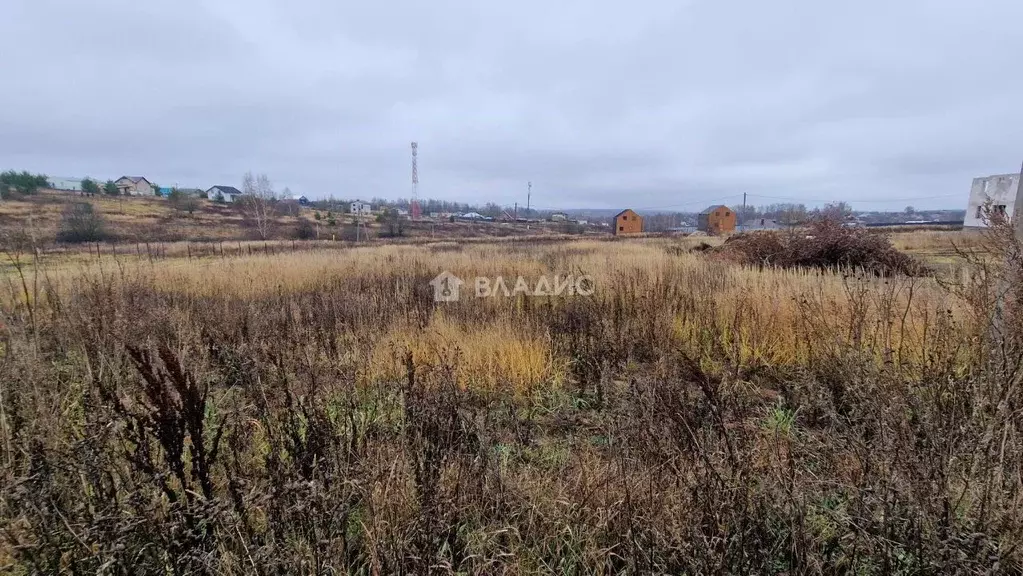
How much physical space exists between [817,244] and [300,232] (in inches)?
1642

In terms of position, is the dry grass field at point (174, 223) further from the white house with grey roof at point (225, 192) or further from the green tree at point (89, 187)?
the white house with grey roof at point (225, 192)

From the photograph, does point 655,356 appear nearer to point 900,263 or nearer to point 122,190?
point 900,263

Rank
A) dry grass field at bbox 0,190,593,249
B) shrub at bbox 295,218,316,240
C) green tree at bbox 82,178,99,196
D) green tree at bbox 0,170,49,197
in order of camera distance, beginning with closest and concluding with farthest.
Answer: dry grass field at bbox 0,190,593,249
shrub at bbox 295,218,316,240
green tree at bbox 0,170,49,197
green tree at bbox 82,178,99,196

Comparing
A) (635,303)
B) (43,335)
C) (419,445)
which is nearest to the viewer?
(419,445)

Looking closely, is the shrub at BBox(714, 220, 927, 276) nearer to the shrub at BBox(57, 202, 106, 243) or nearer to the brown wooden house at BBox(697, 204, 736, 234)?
A: the brown wooden house at BBox(697, 204, 736, 234)

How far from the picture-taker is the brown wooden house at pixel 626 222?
50438 millimetres

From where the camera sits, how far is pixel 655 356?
369cm

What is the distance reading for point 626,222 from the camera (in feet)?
169

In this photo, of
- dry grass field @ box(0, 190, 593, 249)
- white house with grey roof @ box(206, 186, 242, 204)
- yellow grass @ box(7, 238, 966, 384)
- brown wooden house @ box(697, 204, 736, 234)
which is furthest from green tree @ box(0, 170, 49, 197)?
brown wooden house @ box(697, 204, 736, 234)

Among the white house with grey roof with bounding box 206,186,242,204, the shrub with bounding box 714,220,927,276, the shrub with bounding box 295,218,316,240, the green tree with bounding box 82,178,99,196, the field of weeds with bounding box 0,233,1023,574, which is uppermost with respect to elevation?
the white house with grey roof with bounding box 206,186,242,204

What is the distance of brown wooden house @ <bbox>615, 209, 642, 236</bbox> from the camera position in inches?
1986

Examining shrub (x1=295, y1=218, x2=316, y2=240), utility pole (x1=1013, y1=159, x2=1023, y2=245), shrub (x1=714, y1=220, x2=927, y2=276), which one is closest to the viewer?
utility pole (x1=1013, y1=159, x2=1023, y2=245)

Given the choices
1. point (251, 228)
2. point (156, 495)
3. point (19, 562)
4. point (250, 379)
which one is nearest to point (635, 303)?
point (250, 379)

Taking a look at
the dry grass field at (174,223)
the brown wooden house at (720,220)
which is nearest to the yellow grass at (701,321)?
the dry grass field at (174,223)
